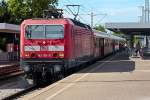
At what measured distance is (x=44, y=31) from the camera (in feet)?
75.3

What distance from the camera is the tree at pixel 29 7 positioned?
192 feet

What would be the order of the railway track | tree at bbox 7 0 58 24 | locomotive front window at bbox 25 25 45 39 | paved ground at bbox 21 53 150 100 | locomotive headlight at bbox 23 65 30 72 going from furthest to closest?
tree at bbox 7 0 58 24 < the railway track < locomotive front window at bbox 25 25 45 39 < locomotive headlight at bbox 23 65 30 72 < paved ground at bbox 21 53 150 100

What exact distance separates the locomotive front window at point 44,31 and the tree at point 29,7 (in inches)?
1390

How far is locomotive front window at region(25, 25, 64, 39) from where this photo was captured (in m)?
22.8

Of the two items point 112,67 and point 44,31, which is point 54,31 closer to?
point 44,31

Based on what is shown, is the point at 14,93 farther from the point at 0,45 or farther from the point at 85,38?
the point at 0,45

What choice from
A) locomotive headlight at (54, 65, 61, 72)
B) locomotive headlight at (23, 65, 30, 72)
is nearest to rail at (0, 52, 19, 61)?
locomotive headlight at (23, 65, 30, 72)

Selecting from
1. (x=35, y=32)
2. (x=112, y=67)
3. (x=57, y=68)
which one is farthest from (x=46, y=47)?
(x=112, y=67)

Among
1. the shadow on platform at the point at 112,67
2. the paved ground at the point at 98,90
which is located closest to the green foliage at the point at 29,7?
the shadow on platform at the point at 112,67

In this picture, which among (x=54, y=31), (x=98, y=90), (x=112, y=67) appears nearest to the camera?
(x=98, y=90)

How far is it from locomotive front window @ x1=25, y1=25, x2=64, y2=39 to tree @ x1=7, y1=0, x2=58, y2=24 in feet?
116

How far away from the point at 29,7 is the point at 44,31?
1462 inches

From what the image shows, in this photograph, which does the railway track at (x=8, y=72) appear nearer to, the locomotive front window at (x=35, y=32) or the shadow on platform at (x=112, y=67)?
the locomotive front window at (x=35, y=32)

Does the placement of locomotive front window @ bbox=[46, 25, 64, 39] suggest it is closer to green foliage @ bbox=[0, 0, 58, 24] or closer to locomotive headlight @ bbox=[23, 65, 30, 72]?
locomotive headlight @ bbox=[23, 65, 30, 72]
